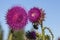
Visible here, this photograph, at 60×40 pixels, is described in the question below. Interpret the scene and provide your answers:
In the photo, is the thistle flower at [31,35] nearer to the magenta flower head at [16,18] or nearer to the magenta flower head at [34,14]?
the magenta flower head at [34,14]

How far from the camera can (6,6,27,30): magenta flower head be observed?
58.6 inches

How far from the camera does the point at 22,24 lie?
148 cm

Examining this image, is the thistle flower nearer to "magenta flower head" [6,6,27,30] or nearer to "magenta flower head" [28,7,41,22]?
"magenta flower head" [28,7,41,22]

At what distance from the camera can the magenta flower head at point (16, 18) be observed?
149 cm

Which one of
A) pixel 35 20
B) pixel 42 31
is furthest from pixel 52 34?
pixel 35 20

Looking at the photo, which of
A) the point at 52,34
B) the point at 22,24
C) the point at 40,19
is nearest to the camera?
the point at 22,24

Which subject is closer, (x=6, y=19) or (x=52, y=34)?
(x=6, y=19)

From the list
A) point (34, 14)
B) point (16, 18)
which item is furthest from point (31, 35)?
point (16, 18)

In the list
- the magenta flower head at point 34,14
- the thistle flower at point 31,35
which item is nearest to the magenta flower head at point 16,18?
the magenta flower head at point 34,14

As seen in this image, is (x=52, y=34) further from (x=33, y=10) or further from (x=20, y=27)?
(x=20, y=27)

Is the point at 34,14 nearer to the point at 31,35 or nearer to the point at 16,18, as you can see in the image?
the point at 31,35

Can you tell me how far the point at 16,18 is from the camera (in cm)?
152

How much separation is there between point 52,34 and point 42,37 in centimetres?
8

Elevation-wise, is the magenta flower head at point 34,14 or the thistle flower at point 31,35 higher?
the magenta flower head at point 34,14
